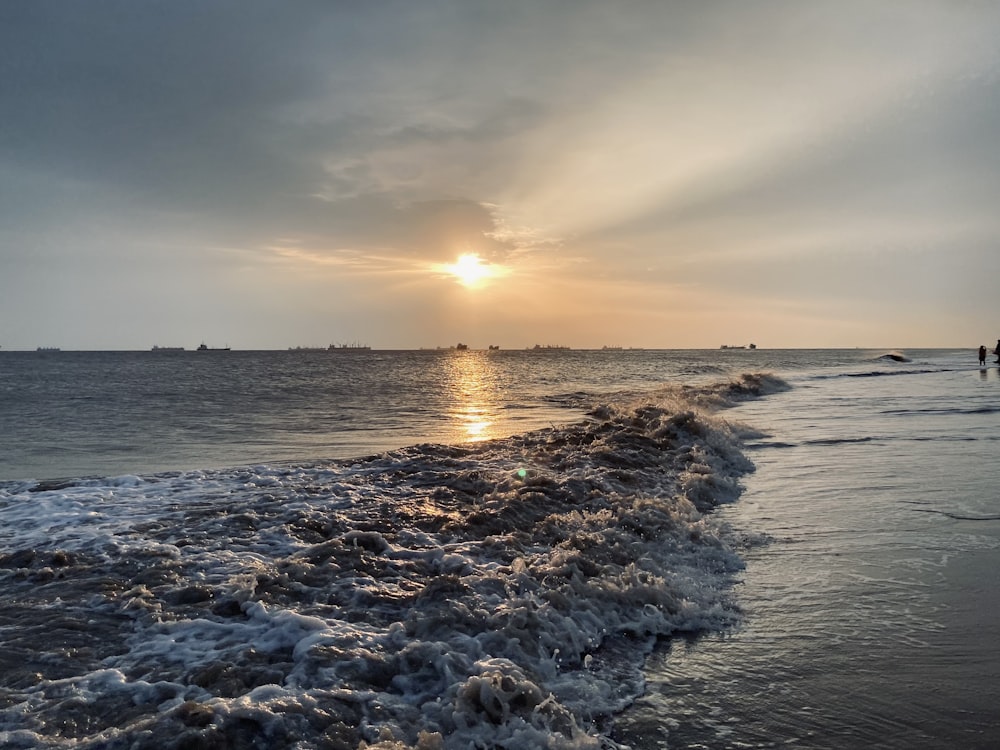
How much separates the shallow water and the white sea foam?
47 centimetres

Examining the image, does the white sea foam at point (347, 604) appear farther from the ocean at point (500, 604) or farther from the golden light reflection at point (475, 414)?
the golden light reflection at point (475, 414)

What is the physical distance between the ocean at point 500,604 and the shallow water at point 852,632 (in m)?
0.03

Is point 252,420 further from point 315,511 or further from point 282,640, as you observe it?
point 282,640

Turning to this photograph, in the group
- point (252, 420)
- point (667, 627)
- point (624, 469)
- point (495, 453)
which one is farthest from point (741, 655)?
point (252, 420)

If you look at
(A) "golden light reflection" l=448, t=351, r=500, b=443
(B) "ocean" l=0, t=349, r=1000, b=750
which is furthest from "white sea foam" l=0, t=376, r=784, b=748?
(A) "golden light reflection" l=448, t=351, r=500, b=443

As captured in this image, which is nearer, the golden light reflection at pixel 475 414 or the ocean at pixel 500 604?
the ocean at pixel 500 604

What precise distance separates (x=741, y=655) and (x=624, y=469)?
327 inches

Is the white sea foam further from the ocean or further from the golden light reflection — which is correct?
the golden light reflection

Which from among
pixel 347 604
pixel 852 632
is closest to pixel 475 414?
pixel 347 604

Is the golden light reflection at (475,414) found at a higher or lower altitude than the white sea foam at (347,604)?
lower

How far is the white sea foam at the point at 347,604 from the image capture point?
170 inches

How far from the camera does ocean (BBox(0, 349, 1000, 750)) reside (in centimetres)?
439

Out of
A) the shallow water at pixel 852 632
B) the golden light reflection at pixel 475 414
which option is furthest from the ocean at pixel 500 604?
the golden light reflection at pixel 475 414

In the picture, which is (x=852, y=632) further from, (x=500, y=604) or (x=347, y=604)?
(x=347, y=604)
